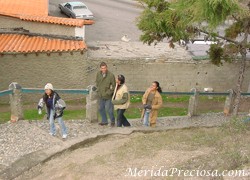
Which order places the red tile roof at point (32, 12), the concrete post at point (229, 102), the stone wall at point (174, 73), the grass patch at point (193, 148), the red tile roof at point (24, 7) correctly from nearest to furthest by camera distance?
the grass patch at point (193, 148) → the concrete post at point (229, 102) → the stone wall at point (174, 73) → the red tile roof at point (32, 12) → the red tile roof at point (24, 7)

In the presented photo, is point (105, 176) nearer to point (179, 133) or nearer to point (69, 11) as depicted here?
point (179, 133)

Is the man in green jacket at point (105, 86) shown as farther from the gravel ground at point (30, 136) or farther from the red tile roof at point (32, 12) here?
the red tile roof at point (32, 12)

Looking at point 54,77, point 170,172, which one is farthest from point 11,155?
point 54,77

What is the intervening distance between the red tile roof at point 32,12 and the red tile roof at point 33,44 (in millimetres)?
808

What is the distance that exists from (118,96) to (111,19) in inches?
736

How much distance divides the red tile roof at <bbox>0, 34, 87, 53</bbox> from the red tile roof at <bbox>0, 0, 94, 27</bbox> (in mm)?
808

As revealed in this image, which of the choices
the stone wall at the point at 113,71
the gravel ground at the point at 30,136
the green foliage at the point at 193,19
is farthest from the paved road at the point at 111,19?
the gravel ground at the point at 30,136

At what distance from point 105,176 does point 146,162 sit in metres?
0.86

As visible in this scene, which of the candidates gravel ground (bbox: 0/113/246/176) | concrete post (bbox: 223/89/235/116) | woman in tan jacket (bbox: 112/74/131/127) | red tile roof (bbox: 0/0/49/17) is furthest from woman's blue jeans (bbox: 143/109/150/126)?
red tile roof (bbox: 0/0/49/17)

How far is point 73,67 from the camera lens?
1570cm

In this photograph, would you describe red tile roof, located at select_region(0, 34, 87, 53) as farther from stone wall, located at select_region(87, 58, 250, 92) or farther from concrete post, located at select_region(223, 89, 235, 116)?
concrete post, located at select_region(223, 89, 235, 116)

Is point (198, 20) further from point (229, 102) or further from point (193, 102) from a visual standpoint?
point (229, 102)

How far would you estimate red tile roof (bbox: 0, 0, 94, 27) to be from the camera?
16.2 metres

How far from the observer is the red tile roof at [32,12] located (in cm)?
1625
